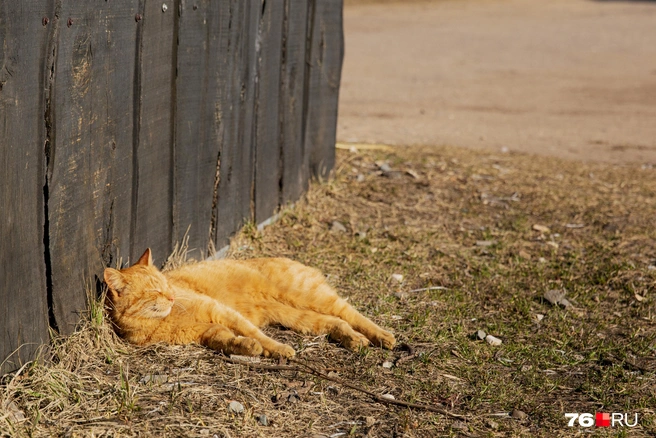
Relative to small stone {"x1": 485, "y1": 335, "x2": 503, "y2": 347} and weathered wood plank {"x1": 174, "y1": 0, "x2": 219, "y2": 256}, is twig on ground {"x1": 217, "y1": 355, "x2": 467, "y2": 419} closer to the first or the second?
small stone {"x1": 485, "y1": 335, "x2": 503, "y2": 347}

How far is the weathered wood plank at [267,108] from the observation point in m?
5.69

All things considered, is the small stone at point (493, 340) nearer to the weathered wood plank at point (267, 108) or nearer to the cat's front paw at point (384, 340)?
the cat's front paw at point (384, 340)

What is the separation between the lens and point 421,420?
140 inches

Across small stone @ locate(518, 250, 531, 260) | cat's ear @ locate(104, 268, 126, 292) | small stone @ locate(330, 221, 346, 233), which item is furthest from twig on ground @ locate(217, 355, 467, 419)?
small stone @ locate(518, 250, 531, 260)

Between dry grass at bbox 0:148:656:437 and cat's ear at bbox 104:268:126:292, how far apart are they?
152mm

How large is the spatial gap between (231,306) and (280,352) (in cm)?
56

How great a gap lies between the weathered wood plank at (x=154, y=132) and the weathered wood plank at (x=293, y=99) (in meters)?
1.67

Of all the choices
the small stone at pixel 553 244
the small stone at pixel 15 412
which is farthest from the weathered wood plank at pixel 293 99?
the small stone at pixel 15 412

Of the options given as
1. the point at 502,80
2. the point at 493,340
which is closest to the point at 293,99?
the point at 493,340

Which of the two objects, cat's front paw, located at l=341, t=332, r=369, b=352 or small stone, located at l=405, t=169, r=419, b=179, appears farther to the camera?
small stone, located at l=405, t=169, r=419, b=179

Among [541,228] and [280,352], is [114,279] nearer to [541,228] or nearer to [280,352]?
[280,352]

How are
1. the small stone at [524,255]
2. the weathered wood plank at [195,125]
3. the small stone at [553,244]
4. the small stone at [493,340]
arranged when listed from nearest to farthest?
the small stone at [493,340] < the weathered wood plank at [195,125] < the small stone at [524,255] < the small stone at [553,244]

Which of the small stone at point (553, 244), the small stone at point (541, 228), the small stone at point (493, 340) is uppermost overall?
the small stone at point (541, 228)

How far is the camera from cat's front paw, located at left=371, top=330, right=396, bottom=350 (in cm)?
427
